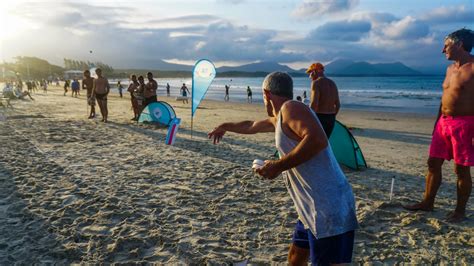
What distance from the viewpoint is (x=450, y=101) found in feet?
12.1

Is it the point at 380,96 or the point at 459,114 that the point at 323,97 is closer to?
the point at 459,114

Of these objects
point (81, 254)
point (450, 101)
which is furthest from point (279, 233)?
point (450, 101)

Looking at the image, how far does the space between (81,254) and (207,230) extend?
1.30 meters

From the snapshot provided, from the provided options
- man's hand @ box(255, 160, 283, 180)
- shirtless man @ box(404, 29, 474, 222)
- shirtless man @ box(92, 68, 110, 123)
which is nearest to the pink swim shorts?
shirtless man @ box(404, 29, 474, 222)

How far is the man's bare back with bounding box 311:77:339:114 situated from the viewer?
508cm

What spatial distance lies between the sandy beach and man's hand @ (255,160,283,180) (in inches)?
57.4

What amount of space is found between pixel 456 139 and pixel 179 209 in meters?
3.37

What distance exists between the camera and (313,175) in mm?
2008

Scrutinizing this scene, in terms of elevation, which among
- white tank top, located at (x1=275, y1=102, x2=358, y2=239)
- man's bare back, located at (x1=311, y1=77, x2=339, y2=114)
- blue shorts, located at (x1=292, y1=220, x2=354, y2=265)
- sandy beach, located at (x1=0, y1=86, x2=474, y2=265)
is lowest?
sandy beach, located at (x1=0, y1=86, x2=474, y2=265)

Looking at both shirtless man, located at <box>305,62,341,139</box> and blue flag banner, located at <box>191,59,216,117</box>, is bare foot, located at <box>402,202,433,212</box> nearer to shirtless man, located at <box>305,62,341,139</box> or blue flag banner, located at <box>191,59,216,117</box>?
shirtless man, located at <box>305,62,341,139</box>

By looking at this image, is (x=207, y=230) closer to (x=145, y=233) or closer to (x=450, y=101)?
(x=145, y=233)

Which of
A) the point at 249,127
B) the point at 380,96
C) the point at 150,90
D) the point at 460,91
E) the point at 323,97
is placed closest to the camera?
the point at 249,127

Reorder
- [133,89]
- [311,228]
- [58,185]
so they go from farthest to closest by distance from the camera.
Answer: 1. [133,89]
2. [58,185]
3. [311,228]

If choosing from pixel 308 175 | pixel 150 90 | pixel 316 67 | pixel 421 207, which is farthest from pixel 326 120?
pixel 150 90
